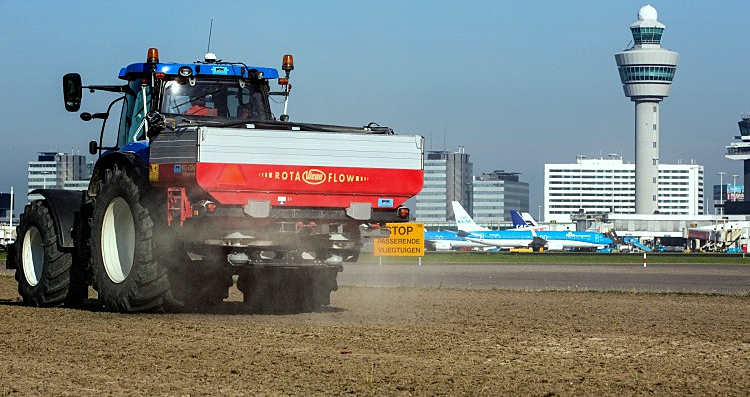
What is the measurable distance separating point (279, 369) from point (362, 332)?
4354mm

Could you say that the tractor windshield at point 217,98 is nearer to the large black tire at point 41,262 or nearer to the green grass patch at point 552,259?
the large black tire at point 41,262

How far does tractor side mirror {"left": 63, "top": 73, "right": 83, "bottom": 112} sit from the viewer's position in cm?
1916

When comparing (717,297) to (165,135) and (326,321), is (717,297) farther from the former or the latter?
(165,135)

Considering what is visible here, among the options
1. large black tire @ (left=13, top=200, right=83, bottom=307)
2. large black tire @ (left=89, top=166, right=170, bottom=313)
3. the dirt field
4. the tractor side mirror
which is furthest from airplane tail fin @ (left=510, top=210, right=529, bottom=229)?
the tractor side mirror

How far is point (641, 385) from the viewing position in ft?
38.7

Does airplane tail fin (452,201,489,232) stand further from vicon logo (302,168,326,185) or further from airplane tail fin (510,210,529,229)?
vicon logo (302,168,326,185)

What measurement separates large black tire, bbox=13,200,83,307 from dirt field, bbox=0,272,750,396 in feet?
1.47

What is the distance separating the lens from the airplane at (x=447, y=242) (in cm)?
14512

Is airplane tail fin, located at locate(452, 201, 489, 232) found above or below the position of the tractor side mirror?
below

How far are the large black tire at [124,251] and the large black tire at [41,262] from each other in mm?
1550

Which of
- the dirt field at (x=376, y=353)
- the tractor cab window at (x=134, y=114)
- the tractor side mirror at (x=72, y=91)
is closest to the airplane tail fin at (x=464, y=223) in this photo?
the dirt field at (x=376, y=353)

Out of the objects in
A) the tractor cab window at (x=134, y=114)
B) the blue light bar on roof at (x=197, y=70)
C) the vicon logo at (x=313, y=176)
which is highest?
the blue light bar on roof at (x=197, y=70)

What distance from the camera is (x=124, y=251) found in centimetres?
1950

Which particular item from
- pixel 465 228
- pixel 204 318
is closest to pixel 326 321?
pixel 204 318
